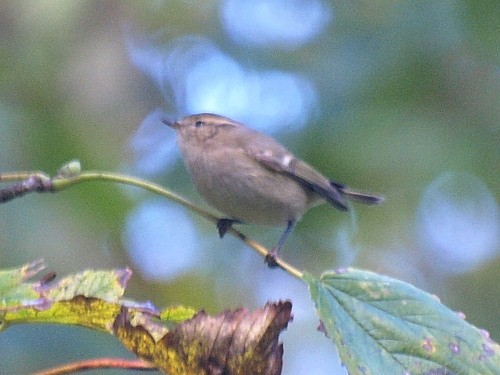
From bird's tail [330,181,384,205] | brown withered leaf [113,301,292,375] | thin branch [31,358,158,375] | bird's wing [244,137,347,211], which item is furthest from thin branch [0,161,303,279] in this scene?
bird's tail [330,181,384,205]

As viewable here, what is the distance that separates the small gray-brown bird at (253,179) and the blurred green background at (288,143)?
0.54 meters

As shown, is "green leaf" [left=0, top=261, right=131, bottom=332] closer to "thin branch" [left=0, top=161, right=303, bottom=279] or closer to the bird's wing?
"thin branch" [left=0, top=161, right=303, bottom=279]

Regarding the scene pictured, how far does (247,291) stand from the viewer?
20.8ft

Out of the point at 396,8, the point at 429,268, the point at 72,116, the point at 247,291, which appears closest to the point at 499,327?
the point at 429,268

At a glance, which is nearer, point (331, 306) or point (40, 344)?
point (331, 306)

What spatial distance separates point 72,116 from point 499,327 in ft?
11.4

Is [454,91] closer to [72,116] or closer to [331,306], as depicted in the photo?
[72,116]

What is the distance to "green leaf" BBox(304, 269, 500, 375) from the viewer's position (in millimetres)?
1688

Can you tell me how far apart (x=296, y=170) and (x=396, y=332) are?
2419 mm

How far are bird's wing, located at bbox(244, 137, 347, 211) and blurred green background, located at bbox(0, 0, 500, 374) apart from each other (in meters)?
0.77

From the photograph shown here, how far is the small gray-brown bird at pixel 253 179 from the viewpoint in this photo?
387 centimetres

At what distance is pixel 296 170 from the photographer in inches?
163

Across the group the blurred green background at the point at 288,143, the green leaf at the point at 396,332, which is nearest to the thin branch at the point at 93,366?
the green leaf at the point at 396,332

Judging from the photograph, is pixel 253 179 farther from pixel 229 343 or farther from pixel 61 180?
pixel 229 343
